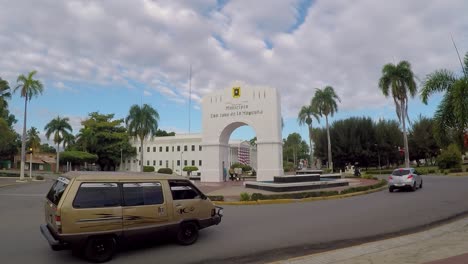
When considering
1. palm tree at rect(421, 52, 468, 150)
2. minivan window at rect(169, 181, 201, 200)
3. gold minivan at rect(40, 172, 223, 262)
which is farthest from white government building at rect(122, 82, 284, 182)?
gold minivan at rect(40, 172, 223, 262)

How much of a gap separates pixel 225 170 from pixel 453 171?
28584 mm

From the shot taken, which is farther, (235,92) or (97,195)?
(235,92)

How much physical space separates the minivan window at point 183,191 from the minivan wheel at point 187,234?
654 millimetres

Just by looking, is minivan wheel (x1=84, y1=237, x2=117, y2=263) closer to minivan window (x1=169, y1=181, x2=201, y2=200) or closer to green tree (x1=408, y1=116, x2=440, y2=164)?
minivan window (x1=169, y1=181, x2=201, y2=200)

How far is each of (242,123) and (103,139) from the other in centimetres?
5586

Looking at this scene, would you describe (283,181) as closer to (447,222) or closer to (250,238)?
(447,222)

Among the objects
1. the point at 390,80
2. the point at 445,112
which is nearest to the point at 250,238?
the point at 445,112

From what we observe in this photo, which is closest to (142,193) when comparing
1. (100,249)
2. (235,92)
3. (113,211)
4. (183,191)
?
(113,211)

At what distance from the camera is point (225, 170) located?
3594cm

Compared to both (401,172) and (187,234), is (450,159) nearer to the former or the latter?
(401,172)

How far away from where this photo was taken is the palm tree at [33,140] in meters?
88.0

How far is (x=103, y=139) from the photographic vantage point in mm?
81375

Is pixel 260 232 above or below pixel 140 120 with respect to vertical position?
below

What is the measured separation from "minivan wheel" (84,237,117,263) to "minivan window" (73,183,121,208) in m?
0.69
